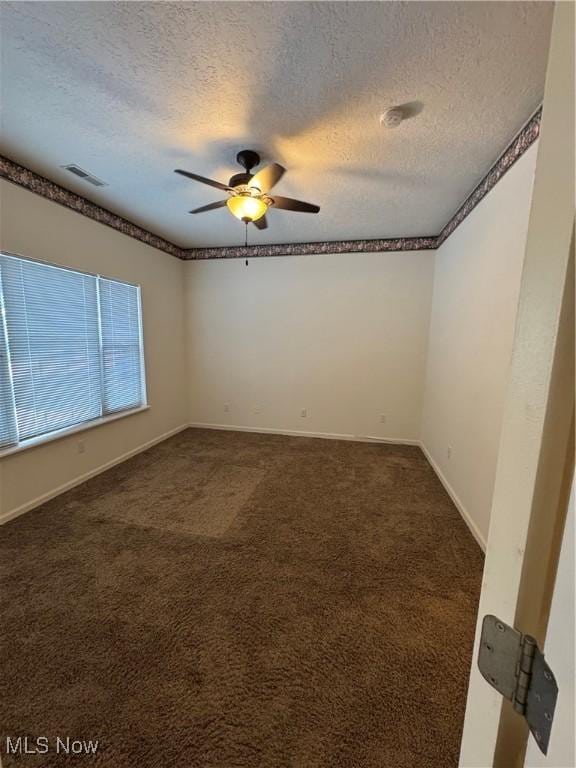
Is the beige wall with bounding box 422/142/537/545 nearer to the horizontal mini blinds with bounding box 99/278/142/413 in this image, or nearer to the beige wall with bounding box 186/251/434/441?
the beige wall with bounding box 186/251/434/441

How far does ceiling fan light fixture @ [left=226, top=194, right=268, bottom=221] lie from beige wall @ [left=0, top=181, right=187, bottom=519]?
157 cm

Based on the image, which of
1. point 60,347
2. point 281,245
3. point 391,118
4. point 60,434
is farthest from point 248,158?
point 60,434

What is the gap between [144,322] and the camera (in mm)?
3566

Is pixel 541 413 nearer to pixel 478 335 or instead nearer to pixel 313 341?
pixel 478 335

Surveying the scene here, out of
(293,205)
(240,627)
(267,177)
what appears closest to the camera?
(240,627)

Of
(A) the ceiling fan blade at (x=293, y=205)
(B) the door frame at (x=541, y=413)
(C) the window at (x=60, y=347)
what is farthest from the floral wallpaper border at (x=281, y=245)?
(B) the door frame at (x=541, y=413)

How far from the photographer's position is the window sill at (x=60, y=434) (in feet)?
7.41

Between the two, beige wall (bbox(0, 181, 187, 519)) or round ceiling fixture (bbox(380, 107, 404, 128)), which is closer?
round ceiling fixture (bbox(380, 107, 404, 128))

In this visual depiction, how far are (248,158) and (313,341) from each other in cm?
229

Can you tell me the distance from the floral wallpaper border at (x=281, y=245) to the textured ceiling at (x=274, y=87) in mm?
80

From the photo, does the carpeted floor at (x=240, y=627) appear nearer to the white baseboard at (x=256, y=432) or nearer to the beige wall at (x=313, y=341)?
the white baseboard at (x=256, y=432)

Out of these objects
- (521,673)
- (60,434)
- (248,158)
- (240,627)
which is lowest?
(240,627)

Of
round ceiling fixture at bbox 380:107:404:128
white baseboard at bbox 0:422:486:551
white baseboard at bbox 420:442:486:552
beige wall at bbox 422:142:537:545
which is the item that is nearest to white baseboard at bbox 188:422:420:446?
white baseboard at bbox 0:422:486:551

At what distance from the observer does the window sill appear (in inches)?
89.0
